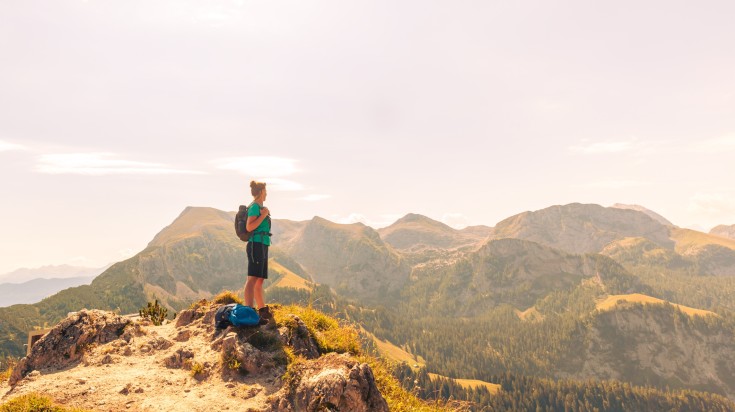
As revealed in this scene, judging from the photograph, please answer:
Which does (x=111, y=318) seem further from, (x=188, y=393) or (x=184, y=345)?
(x=188, y=393)

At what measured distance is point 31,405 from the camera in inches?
307

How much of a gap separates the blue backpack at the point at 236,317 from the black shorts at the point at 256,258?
1145 mm

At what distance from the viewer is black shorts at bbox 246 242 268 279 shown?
1188cm

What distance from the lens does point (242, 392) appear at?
9.05 metres

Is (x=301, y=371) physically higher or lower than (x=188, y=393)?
higher

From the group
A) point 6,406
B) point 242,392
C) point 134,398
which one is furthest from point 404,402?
point 6,406

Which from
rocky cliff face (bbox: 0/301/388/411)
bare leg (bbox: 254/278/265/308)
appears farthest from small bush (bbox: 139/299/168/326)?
bare leg (bbox: 254/278/265/308)

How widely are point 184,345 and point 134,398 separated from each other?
3146 millimetres

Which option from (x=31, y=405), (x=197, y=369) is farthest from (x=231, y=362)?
(x=31, y=405)

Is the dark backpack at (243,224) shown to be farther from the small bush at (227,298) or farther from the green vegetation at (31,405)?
the green vegetation at (31,405)

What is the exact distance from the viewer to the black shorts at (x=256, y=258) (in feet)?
39.0

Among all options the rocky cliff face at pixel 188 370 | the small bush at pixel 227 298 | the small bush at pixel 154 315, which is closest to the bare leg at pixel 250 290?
the rocky cliff face at pixel 188 370

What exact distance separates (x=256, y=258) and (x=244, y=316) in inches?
73.5

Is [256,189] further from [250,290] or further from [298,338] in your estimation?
[298,338]
